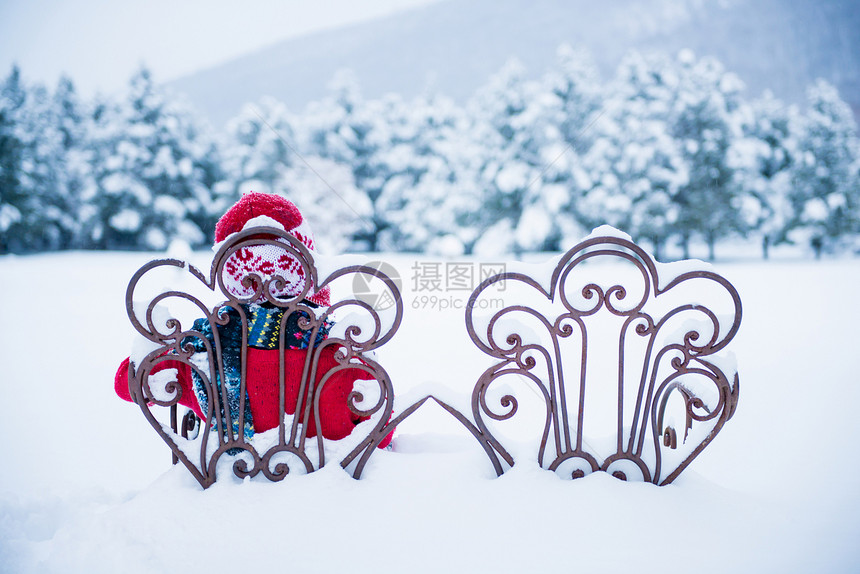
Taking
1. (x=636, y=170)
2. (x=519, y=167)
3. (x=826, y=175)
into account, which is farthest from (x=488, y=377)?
(x=826, y=175)

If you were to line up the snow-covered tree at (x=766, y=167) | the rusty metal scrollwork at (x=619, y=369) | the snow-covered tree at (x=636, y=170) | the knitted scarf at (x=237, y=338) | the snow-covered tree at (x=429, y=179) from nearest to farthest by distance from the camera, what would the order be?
1. the rusty metal scrollwork at (x=619, y=369)
2. the knitted scarf at (x=237, y=338)
3. the snow-covered tree at (x=636, y=170)
4. the snow-covered tree at (x=766, y=167)
5. the snow-covered tree at (x=429, y=179)

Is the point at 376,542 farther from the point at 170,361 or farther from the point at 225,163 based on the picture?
the point at 225,163

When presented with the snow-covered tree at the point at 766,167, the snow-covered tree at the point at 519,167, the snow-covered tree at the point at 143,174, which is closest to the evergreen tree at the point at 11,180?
the snow-covered tree at the point at 143,174

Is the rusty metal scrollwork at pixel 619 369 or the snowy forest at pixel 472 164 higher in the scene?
the snowy forest at pixel 472 164

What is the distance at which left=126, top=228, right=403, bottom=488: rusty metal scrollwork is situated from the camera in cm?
131

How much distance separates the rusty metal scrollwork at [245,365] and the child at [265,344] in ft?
0.08

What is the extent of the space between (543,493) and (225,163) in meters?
16.6

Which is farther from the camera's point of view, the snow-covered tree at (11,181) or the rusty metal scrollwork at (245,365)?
the snow-covered tree at (11,181)

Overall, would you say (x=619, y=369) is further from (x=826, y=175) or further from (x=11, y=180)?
(x=11, y=180)

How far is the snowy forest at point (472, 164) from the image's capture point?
1285 centimetres

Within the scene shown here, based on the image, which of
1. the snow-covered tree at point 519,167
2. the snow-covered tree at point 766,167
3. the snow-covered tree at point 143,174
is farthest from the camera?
the snow-covered tree at point 143,174

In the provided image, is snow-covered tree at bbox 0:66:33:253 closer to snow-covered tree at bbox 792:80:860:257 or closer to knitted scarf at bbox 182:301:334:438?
Result: knitted scarf at bbox 182:301:334:438

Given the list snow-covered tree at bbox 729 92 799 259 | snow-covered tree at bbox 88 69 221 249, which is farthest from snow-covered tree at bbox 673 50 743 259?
snow-covered tree at bbox 88 69 221 249

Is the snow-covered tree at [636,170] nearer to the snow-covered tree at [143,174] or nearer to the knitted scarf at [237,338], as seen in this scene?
the snow-covered tree at [143,174]
